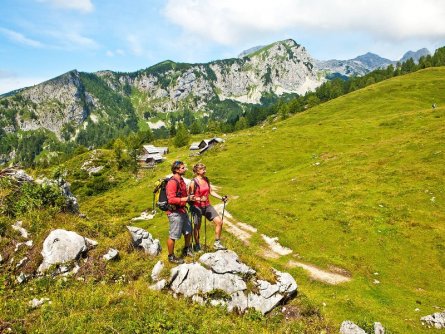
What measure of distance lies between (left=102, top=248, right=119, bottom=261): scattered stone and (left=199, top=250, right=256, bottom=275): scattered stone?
407 cm

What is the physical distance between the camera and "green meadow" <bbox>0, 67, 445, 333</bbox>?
41.4 feet

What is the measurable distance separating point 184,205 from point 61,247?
18.9 feet

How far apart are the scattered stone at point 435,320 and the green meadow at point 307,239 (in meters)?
0.60

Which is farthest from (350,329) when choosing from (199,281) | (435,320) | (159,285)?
(159,285)

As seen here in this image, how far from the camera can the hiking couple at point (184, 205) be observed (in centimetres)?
1531

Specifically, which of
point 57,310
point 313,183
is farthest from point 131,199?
point 57,310

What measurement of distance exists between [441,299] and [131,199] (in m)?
51.0

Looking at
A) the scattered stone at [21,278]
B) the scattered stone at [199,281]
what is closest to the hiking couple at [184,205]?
the scattered stone at [199,281]

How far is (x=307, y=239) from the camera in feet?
105

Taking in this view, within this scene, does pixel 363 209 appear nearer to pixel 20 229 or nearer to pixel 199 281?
pixel 199 281

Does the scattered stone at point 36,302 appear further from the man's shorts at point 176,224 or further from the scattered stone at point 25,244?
the man's shorts at point 176,224

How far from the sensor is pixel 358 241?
2978cm

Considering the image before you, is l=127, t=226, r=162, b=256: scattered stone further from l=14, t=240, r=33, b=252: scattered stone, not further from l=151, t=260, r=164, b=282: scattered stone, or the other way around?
l=14, t=240, r=33, b=252: scattered stone

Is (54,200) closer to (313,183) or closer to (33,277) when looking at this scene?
(33,277)
